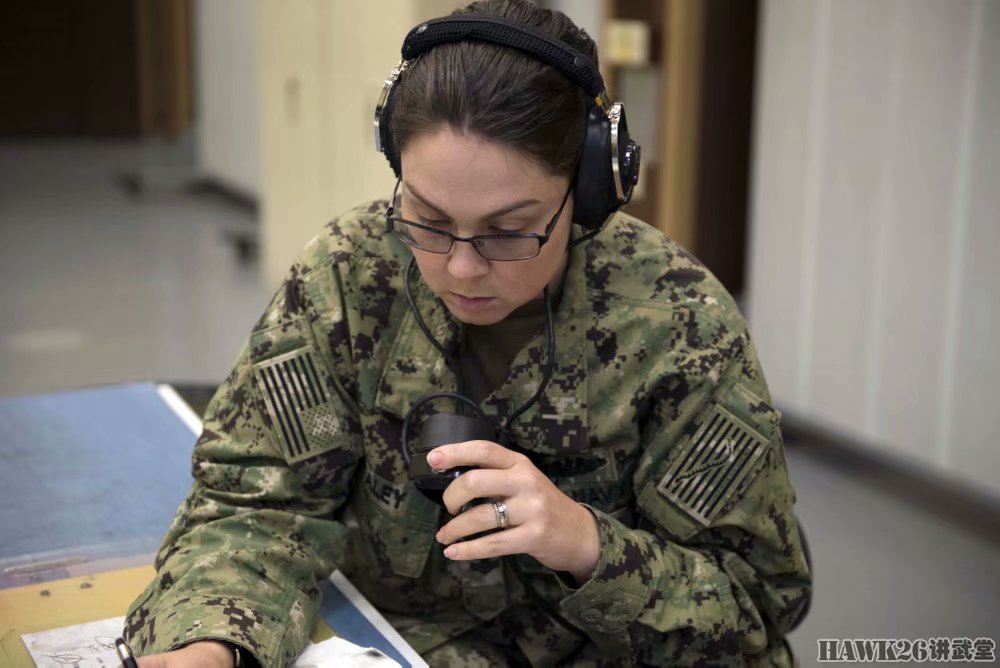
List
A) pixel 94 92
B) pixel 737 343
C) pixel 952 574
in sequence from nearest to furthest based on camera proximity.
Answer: pixel 737 343, pixel 952 574, pixel 94 92

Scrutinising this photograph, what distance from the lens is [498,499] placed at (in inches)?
43.2

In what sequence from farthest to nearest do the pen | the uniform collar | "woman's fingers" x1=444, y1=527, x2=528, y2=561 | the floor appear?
the floor < the uniform collar < "woman's fingers" x1=444, y1=527, x2=528, y2=561 < the pen

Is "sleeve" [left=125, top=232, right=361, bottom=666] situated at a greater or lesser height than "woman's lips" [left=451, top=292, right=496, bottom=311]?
lesser

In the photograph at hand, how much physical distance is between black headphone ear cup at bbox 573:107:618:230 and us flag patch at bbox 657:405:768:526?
259 millimetres

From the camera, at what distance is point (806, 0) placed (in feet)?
10.3

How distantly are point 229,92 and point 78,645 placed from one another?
6.40 m

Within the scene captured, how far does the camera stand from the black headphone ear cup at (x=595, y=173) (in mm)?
1169

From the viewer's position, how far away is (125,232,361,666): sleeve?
1165mm

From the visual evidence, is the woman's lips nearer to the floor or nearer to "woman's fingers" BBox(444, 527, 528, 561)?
"woman's fingers" BBox(444, 527, 528, 561)

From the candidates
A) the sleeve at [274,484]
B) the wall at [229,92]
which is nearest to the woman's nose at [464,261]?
the sleeve at [274,484]

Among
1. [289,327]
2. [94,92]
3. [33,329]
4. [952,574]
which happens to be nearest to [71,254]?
[33,329]

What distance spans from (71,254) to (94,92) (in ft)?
12.4

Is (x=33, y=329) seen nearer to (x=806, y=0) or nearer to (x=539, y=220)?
(x=806, y=0)

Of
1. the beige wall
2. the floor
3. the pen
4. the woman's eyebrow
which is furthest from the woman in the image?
the beige wall
